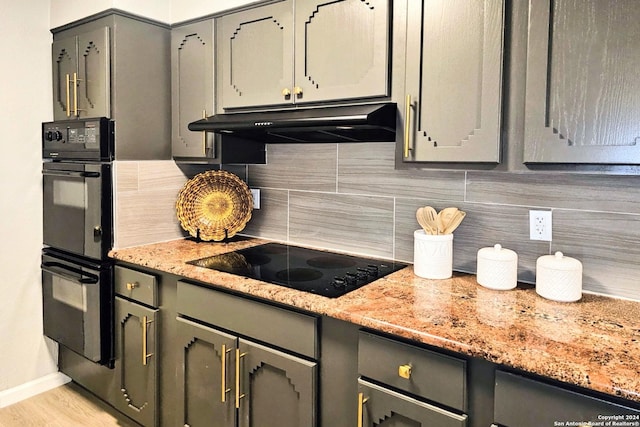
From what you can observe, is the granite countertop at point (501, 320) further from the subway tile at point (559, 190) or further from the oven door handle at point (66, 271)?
the oven door handle at point (66, 271)

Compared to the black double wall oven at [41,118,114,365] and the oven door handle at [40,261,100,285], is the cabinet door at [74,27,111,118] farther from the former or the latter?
the oven door handle at [40,261,100,285]

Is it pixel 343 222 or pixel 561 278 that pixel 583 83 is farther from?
pixel 343 222

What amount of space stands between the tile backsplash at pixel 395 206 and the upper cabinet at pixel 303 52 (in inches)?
15.6

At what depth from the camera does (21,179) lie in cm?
249

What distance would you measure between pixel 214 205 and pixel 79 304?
841 mm

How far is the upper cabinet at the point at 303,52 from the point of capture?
171cm

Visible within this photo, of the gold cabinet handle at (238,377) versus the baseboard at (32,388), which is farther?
the baseboard at (32,388)

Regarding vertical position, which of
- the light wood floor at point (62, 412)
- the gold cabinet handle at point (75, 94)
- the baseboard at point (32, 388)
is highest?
the gold cabinet handle at point (75, 94)

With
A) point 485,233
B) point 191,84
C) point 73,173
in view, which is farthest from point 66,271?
point 485,233

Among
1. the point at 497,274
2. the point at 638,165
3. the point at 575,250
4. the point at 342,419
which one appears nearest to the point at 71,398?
the point at 342,419

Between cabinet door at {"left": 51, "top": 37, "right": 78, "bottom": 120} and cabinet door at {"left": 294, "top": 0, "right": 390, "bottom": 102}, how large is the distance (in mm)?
1319

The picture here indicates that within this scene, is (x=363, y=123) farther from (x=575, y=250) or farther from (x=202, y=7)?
(x=202, y=7)

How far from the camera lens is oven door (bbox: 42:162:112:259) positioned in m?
2.24

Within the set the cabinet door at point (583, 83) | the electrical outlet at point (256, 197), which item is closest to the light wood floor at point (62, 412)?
the electrical outlet at point (256, 197)
